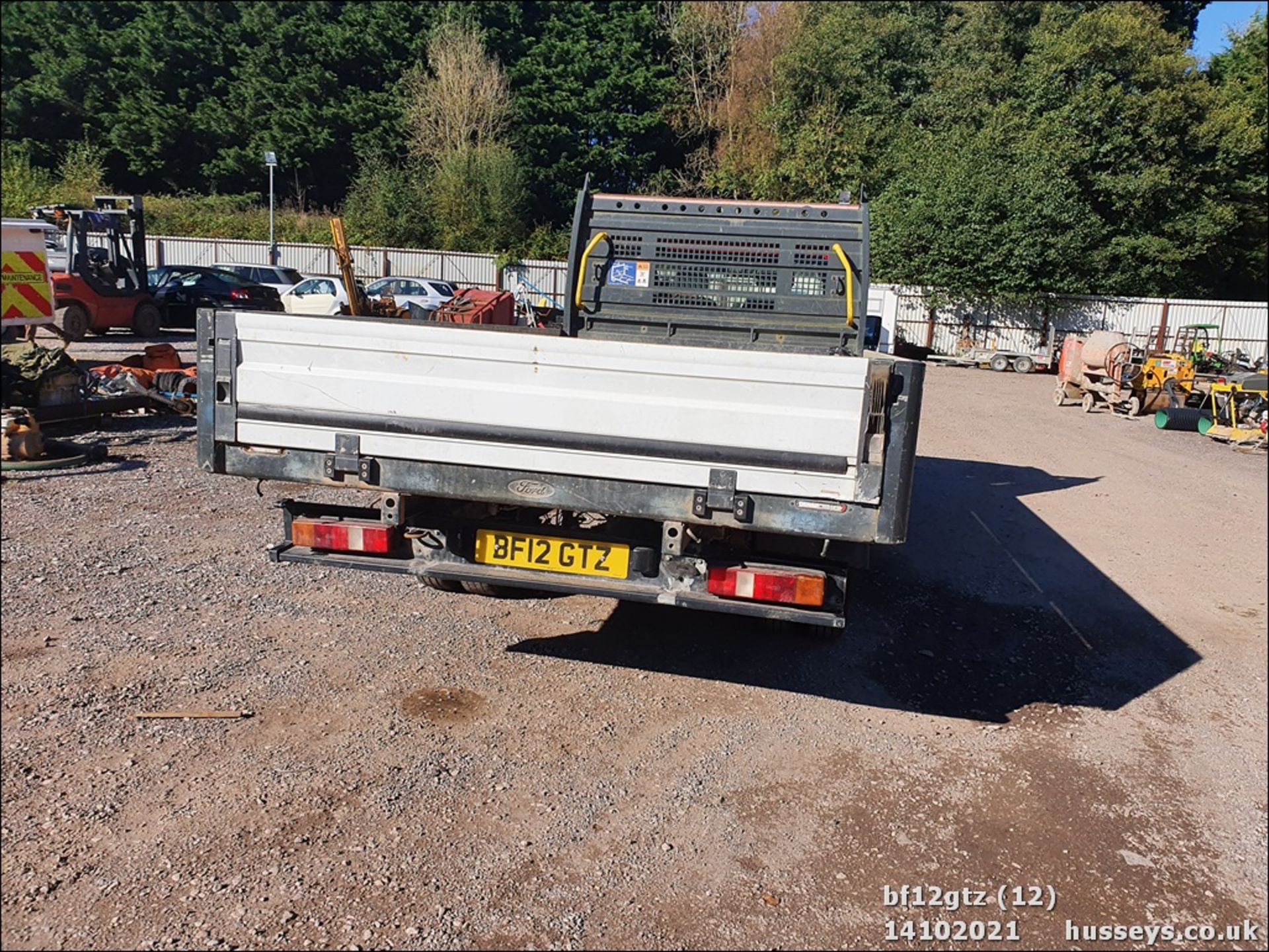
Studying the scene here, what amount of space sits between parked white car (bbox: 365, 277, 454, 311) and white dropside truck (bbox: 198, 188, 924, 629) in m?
20.7

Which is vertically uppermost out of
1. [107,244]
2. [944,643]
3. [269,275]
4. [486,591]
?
[107,244]

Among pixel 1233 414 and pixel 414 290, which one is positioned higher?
pixel 414 290

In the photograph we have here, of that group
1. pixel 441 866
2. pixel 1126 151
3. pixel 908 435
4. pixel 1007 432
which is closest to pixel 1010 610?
pixel 908 435

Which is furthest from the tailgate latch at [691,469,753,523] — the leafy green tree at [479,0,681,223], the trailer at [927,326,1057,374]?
the leafy green tree at [479,0,681,223]

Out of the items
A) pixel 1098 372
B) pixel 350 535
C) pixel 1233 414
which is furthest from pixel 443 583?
pixel 1098 372

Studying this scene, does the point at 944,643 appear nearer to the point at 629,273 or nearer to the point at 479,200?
the point at 629,273

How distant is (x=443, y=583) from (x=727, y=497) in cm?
174

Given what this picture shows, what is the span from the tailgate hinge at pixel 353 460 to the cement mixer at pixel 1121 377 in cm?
1576

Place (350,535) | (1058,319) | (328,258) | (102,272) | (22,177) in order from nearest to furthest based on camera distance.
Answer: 1. (350,535)
2. (102,272)
3. (1058,319)
4. (22,177)
5. (328,258)

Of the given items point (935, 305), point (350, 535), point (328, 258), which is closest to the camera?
point (350, 535)

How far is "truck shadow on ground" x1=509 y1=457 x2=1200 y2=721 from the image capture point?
4867mm

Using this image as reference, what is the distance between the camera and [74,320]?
16.6m

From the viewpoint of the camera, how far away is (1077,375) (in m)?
18.5

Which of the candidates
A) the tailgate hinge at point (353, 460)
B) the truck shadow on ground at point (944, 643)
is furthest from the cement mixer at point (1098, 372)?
the tailgate hinge at point (353, 460)
